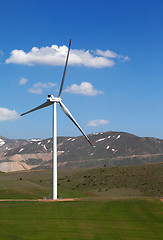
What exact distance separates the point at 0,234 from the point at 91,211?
13.1 meters

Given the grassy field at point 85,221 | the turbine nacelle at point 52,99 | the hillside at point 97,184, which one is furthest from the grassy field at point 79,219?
the turbine nacelle at point 52,99

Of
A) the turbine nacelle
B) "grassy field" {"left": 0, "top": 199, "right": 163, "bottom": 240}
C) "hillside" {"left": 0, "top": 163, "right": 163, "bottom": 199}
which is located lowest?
"grassy field" {"left": 0, "top": 199, "right": 163, "bottom": 240}

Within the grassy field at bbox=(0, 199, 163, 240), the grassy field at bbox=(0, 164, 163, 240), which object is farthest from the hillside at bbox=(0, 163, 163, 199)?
the grassy field at bbox=(0, 199, 163, 240)

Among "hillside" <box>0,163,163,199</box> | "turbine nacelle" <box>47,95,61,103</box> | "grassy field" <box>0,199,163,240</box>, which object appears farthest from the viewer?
"hillside" <box>0,163,163,199</box>

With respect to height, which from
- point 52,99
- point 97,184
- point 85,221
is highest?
point 52,99

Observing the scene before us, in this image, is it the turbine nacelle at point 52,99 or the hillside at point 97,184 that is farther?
the hillside at point 97,184

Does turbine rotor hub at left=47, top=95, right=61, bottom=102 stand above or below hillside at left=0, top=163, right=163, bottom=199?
above

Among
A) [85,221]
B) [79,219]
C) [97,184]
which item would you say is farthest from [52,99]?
[97,184]

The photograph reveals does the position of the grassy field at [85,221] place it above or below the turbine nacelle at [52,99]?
below

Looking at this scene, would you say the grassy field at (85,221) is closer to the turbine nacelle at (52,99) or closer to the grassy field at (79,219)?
the grassy field at (79,219)

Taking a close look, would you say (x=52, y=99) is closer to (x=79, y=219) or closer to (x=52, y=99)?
(x=52, y=99)

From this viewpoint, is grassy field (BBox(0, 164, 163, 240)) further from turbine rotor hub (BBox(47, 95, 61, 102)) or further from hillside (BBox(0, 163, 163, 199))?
turbine rotor hub (BBox(47, 95, 61, 102))

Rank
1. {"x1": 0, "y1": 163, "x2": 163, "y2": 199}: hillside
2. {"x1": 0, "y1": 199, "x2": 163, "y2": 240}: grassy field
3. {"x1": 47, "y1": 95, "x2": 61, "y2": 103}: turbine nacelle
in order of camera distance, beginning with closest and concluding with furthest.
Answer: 1. {"x1": 0, "y1": 199, "x2": 163, "y2": 240}: grassy field
2. {"x1": 47, "y1": 95, "x2": 61, "y2": 103}: turbine nacelle
3. {"x1": 0, "y1": 163, "x2": 163, "y2": 199}: hillside

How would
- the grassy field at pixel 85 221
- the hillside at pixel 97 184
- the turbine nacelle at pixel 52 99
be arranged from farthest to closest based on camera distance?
the hillside at pixel 97 184, the turbine nacelle at pixel 52 99, the grassy field at pixel 85 221
